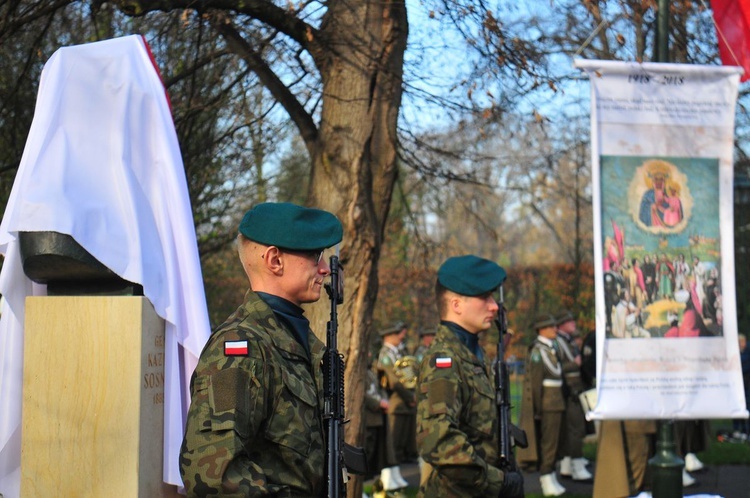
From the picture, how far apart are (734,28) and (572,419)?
722cm

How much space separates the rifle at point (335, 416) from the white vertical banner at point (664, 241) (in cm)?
268

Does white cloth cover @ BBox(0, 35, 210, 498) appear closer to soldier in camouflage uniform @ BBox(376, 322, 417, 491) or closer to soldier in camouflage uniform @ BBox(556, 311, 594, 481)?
soldier in camouflage uniform @ BBox(556, 311, 594, 481)

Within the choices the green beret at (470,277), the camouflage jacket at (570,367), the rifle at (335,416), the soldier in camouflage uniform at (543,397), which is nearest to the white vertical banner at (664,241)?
the green beret at (470,277)

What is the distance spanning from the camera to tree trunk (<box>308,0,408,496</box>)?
21.2ft

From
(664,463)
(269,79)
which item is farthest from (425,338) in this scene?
(269,79)

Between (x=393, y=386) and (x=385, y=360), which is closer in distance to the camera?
(x=393, y=386)

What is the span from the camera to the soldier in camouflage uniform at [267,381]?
3.05 metres

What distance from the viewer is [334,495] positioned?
10.9 feet

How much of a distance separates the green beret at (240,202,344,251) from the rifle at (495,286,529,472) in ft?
7.47

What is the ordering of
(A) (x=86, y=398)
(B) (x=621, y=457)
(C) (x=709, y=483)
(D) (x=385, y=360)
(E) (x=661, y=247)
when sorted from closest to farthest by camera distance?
(A) (x=86, y=398) < (E) (x=661, y=247) < (B) (x=621, y=457) < (C) (x=709, y=483) < (D) (x=385, y=360)

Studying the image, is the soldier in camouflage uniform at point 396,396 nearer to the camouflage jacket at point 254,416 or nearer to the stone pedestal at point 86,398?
the stone pedestal at point 86,398

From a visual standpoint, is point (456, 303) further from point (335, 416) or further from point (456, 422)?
point (335, 416)

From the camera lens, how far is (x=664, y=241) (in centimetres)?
611

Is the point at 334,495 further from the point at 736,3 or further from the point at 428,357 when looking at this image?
the point at 736,3
